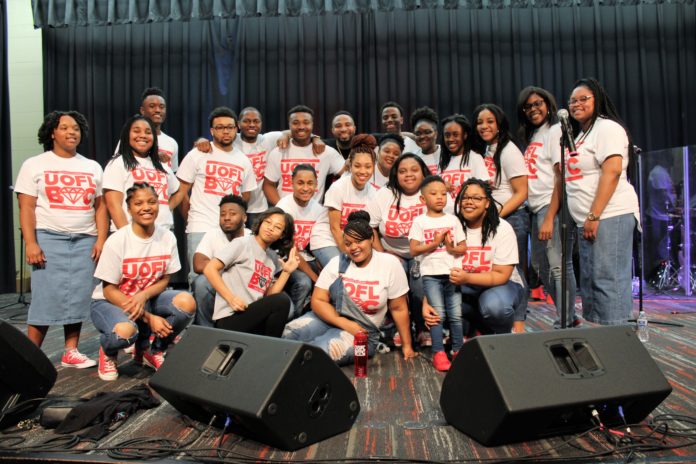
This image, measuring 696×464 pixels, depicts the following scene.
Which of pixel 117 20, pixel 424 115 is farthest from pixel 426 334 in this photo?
pixel 117 20

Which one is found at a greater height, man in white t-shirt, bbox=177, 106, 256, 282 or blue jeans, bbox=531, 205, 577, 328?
man in white t-shirt, bbox=177, 106, 256, 282

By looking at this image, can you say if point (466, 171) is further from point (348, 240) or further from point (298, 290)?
point (298, 290)

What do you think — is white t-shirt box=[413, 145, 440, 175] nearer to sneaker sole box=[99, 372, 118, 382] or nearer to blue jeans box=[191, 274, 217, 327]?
blue jeans box=[191, 274, 217, 327]

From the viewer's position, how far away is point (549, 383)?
200cm

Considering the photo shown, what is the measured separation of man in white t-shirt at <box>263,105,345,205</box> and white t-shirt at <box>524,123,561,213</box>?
1390 mm

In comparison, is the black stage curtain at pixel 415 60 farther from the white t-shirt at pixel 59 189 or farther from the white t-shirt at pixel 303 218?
the white t-shirt at pixel 59 189

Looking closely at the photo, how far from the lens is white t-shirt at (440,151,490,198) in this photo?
13.2 feet

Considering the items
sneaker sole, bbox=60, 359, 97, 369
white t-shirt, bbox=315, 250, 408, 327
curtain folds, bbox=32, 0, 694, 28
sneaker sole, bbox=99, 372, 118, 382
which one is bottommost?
sneaker sole, bbox=99, 372, 118, 382

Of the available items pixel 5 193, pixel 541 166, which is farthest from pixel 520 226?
pixel 5 193

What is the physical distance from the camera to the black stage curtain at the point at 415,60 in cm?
720

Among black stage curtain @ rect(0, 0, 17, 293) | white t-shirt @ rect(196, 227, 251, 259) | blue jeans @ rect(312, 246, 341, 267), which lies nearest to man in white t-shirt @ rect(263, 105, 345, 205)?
blue jeans @ rect(312, 246, 341, 267)

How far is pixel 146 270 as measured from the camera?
132 inches

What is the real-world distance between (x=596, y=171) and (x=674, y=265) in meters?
3.38

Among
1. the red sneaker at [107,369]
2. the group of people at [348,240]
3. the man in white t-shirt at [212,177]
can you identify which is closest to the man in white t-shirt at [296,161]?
the man in white t-shirt at [212,177]
